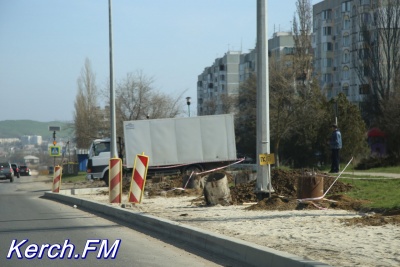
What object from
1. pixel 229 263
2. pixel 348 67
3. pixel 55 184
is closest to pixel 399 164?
pixel 55 184

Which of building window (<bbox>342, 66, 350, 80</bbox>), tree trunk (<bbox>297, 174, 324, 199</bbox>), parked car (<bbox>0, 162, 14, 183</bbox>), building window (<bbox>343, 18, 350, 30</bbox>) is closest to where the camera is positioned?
tree trunk (<bbox>297, 174, 324, 199</bbox>)

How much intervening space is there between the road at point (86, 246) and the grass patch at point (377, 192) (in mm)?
4751

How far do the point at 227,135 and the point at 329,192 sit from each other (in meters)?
15.7

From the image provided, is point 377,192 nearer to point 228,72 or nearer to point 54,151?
point 54,151

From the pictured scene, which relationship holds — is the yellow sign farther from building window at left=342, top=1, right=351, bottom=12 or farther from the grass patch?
building window at left=342, top=1, right=351, bottom=12

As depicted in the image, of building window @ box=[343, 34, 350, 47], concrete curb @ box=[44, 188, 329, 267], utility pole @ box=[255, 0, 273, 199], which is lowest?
concrete curb @ box=[44, 188, 329, 267]

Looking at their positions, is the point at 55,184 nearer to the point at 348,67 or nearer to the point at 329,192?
the point at 329,192

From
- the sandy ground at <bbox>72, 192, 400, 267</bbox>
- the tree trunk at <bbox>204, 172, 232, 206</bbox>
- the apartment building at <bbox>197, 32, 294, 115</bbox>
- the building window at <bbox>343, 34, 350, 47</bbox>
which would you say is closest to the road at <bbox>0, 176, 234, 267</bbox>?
the sandy ground at <bbox>72, 192, 400, 267</bbox>

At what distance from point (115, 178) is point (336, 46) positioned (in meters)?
78.2

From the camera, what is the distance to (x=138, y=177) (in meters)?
17.8

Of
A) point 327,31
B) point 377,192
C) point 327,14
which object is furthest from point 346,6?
point 377,192

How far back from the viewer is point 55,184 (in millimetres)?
28094

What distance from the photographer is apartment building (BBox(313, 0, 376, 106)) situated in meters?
84.6

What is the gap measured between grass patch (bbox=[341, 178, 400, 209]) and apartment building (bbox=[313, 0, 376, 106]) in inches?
2497
